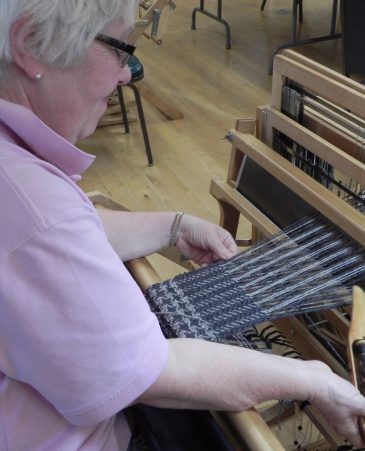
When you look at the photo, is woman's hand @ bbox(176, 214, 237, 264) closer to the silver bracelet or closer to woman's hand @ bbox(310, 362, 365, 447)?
the silver bracelet

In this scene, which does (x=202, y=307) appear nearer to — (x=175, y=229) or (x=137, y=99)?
(x=175, y=229)

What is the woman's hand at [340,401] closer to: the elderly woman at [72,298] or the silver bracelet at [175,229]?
the elderly woman at [72,298]

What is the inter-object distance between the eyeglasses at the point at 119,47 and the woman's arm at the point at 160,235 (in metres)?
0.42

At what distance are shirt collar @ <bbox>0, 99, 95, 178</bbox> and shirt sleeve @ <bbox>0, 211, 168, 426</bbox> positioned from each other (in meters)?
0.12

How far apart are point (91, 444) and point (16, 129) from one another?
445 mm

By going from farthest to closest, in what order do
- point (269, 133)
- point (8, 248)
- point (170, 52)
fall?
point (170, 52) < point (269, 133) < point (8, 248)

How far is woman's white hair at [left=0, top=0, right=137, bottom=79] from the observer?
664 mm

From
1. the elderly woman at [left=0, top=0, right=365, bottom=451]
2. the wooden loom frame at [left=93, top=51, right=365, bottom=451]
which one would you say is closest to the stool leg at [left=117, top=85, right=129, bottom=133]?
the wooden loom frame at [left=93, top=51, right=365, bottom=451]

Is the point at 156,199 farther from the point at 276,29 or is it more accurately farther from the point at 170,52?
the point at 276,29

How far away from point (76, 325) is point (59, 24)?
0.36 m

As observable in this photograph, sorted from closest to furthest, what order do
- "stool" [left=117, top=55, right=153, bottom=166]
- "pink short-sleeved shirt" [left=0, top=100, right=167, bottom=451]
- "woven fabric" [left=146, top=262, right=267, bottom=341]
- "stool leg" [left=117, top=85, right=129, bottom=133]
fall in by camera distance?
"pink short-sleeved shirt" [left=0, top=100, right=167, bottom=451], "woven fabric" [left=146, top=262, right=267, bottom=341], "stool" [left=117, top=55, right=153, bottom=166], "stool leg" [left=117, top=85, right=129, bottom=133]

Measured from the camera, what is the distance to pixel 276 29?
516 cm

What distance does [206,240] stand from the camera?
1223 millimetres

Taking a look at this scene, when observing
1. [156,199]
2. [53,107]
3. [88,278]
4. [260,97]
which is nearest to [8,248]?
[88,278]
